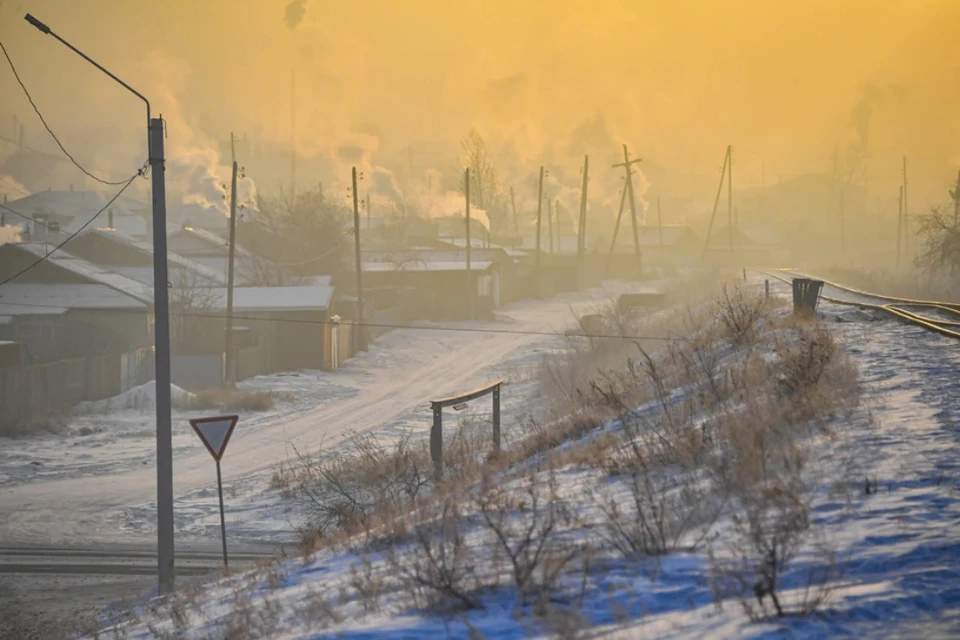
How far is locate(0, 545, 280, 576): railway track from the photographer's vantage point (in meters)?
14.6

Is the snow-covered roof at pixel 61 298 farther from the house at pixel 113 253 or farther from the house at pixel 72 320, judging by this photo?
the house at pixel 113 253

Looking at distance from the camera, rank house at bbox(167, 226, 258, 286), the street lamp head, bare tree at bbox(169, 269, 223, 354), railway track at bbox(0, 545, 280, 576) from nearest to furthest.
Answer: the street lamp head
railway track at bbox(0, 545, 280, 576)
bare tree at bbox(169, 269, 223, 354)
house at bbox(167, 226, 258, 286)

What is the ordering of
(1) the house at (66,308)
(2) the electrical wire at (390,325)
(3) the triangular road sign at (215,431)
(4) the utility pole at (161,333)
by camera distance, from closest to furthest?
(3) the triangular road sign at (215,431) → (4) the utility pole at (161,333) → (2) the electrical wire at (390,325) → (1) the house at (66,308)

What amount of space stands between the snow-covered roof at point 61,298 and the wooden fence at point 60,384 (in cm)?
316

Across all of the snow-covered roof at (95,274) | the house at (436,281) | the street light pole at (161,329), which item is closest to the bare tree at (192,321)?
the snow-covered roof at (95,274)

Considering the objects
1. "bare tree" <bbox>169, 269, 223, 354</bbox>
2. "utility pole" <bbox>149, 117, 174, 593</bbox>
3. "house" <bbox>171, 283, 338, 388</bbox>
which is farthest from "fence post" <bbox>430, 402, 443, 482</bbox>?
"bare tree" <bbox>169, 269, 223, 354</bbox>

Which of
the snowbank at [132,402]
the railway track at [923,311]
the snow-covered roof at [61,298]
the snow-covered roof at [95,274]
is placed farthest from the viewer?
the snow-covered roof at [95,274]

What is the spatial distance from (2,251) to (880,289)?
1512 inches

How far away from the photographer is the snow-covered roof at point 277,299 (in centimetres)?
4225

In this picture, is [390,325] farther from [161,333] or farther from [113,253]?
[161,333]

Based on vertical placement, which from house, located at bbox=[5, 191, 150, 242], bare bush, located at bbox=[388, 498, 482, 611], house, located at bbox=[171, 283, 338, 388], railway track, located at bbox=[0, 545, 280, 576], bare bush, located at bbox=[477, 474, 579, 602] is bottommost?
A: railway track, located at bbox=[0, 545, 280, 576]

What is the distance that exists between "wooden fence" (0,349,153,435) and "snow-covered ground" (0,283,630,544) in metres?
0.97

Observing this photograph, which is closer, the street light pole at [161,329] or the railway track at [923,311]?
the street light pole at [161,329]

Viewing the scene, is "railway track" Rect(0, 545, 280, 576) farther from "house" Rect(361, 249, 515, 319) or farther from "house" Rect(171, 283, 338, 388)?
"house" Rect(361, 249, 515, 319)
